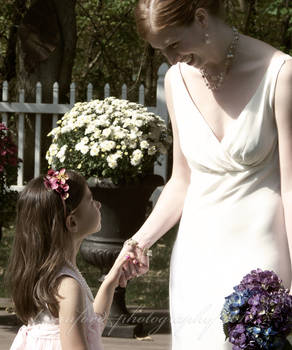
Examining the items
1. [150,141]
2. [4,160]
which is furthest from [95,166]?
[4,160]

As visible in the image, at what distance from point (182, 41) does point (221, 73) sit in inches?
8.3

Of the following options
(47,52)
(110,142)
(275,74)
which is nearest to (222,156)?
(275,74)

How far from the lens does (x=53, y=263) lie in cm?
296

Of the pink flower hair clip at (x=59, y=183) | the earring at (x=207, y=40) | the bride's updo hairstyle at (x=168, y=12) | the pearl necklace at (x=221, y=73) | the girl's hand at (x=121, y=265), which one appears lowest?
the girl's hand at (x=121, y=265)

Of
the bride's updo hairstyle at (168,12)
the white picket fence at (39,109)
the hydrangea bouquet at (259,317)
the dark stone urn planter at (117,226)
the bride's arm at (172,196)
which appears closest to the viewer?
the hydrangea bouquet at (259,317)

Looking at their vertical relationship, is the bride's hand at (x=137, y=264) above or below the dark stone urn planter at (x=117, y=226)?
above

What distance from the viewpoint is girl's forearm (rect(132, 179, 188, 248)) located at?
2.93 meters

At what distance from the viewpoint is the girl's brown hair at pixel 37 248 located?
9.71 ft

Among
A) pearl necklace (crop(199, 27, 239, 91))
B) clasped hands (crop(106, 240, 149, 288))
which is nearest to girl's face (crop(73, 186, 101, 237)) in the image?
clasped hands (crop(106, 240, 149, 288))

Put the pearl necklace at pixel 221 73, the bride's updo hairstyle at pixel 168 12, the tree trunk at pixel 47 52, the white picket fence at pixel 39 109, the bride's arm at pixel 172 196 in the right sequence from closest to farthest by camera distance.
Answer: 1. the bride's updo hairstyle at pixel 168 12
2. the pearl necklace at pixel 221 73
3. the bride's arm at pixel 172 196
4. the white picket fence at pixel 39 109
5. the tree trunk at pixel 47 52

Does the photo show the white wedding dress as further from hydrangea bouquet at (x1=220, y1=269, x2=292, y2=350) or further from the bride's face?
hydrangea bouquet at (x1=220, y1=269, x2=292, y2=350)

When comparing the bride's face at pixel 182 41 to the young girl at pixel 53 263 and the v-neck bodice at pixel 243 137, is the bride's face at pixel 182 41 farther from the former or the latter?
the young girl at pixel 53 263

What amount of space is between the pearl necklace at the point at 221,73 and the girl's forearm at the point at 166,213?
39 centimetres

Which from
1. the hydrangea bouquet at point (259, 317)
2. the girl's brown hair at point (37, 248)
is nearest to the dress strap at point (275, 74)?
the hydrangea bouquet at point (259, 317)
